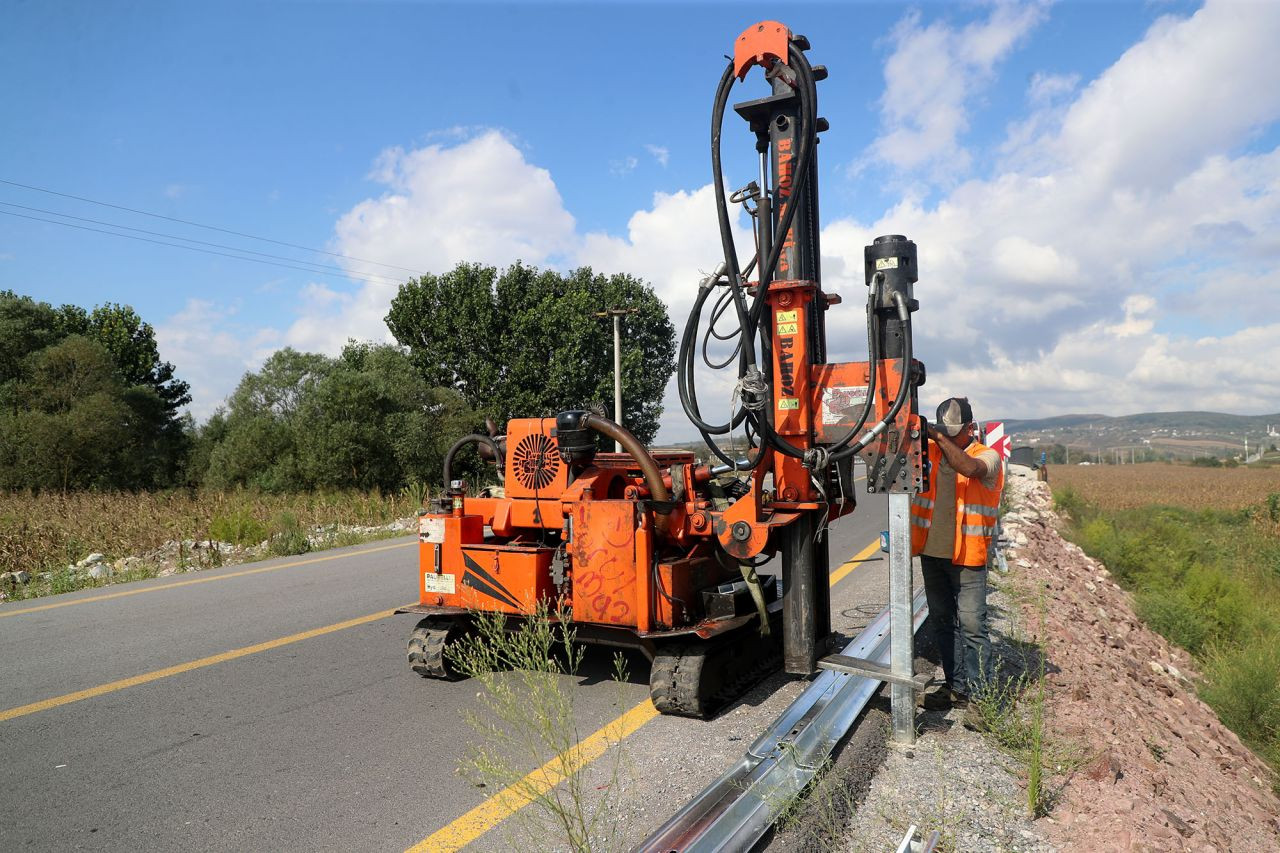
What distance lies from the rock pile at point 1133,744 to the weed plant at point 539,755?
1.99m

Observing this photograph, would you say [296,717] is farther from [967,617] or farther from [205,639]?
[967,617]

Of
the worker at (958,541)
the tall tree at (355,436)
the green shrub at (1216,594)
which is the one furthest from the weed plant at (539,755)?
the tall tree at (355,436)

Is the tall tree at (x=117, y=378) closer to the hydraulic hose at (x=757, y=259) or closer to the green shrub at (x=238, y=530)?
the green shrub at (x=238, y=530)

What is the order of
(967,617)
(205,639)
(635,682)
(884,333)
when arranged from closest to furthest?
(884,333)
(967,617)
(635,682)
(205,639)

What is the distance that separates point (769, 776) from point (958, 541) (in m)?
2.07

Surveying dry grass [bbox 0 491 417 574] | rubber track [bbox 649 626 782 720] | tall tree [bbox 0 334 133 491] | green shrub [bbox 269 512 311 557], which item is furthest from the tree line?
rubber track [bbox 649 626 782 720]

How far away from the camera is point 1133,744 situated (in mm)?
4684

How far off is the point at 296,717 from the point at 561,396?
2889 cm

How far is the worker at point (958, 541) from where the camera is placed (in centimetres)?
473

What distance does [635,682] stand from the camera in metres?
5.53

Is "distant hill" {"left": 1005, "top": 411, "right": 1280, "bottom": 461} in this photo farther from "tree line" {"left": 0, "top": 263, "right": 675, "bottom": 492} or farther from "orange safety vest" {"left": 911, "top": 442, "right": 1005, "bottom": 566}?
"orange safety vest" {"left": 911, "top": 442, "right": 1005, "bottom": 566}

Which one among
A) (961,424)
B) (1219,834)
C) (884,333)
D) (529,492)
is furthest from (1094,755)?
(529,492)

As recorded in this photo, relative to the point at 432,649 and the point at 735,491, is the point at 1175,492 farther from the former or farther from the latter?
the point at 432,649

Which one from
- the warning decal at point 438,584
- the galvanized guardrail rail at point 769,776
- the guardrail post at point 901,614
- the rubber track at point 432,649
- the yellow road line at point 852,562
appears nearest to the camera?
the galvanized guardrail rail at point 769,776
